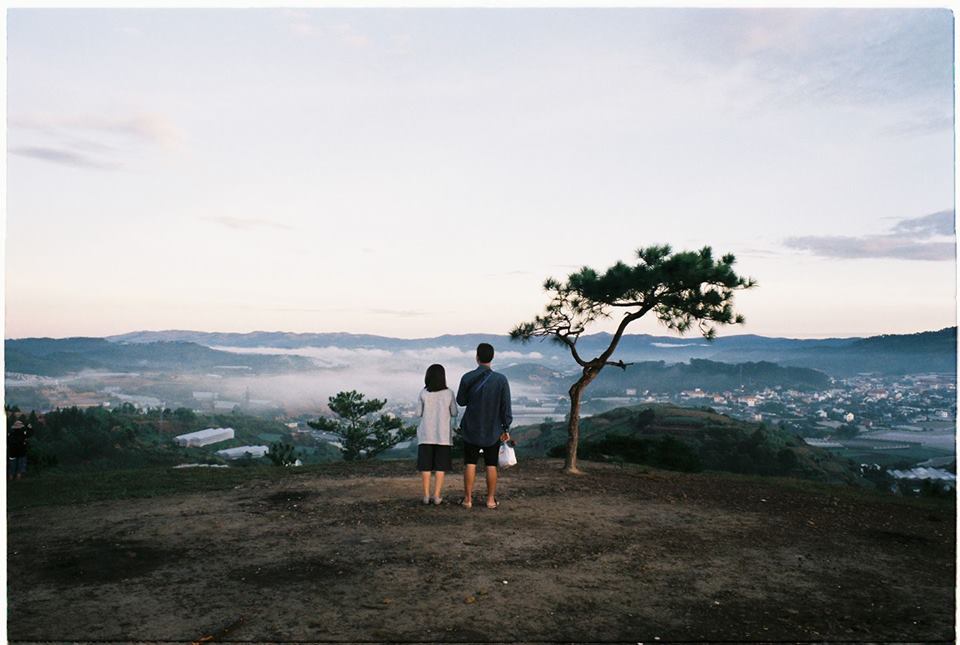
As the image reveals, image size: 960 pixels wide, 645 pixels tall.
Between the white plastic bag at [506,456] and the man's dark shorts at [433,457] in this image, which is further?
the white plastic bag at [506,456]

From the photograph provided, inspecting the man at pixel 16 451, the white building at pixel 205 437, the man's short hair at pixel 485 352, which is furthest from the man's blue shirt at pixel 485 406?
the white building at pixel 205 437

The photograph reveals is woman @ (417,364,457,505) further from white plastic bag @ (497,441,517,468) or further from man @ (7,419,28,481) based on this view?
man @ (7,419,28,481)

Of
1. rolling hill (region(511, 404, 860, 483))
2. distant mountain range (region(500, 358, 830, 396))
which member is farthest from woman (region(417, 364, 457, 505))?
distant mountain range (region(500, 358, 830, 396))

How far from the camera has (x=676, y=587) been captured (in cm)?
525

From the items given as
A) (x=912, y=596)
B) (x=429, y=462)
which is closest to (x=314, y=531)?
(x=429, y=462)

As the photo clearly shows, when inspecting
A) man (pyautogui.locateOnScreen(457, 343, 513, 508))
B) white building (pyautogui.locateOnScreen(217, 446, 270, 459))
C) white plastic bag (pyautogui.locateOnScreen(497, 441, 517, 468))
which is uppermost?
man (pyautogui.locateOnScreen(457, 343, 513, 508))

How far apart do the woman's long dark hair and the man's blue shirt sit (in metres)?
0.23

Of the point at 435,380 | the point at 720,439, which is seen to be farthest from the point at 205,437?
the point at 435,380

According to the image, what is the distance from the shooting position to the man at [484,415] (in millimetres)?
7926

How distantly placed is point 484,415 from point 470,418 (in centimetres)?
18

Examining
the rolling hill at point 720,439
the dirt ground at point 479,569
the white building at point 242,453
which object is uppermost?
the dirt ground at point 479,569

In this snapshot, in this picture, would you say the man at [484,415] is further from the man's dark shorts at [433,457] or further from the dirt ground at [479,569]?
the dirt ground at [479,569]

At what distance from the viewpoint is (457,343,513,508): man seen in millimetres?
7926

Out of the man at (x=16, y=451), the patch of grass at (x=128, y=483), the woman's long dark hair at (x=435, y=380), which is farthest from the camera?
the man at (x=16, y=451)
